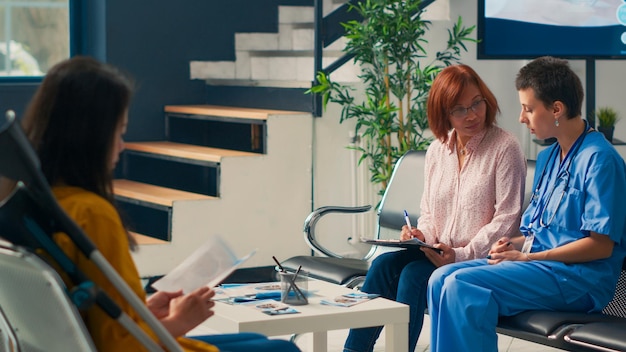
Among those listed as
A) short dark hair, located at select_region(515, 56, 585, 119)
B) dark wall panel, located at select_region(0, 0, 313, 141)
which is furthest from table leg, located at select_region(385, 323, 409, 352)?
dark wall panel, located at select_region(0, 0, 313, 141)

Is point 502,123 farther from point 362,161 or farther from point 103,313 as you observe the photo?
point 103,313

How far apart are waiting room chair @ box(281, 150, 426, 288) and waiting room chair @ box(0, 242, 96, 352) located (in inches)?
80.2

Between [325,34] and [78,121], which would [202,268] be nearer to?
[78,121]

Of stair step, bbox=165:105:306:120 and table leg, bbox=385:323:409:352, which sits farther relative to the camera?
stair step, bbox=165:105:306:120

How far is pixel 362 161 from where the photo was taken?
5863mm

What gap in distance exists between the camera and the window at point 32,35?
21.2 ft

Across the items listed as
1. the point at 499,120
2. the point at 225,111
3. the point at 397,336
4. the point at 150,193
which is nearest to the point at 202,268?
the point at 397,336

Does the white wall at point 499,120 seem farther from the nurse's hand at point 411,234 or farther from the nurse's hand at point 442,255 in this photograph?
the nurse's hand at point 442,255

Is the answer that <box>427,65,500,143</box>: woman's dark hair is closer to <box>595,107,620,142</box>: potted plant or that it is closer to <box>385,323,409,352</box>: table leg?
<box>385,323,409,352</box>: table leg

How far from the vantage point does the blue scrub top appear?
313cm

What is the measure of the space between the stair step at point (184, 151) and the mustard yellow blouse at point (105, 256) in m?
3.70

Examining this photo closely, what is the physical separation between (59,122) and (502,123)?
15.5 ft

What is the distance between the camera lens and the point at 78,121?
1910 millimetres

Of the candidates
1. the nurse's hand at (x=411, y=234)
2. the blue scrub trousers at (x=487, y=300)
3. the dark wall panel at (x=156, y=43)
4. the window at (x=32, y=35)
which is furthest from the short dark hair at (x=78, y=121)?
the window at (x=32, y=35)
